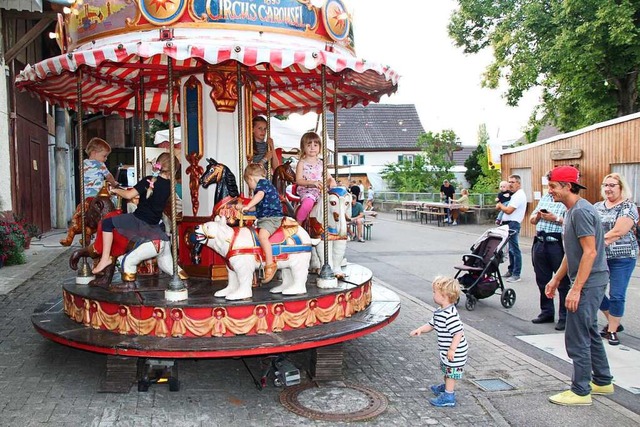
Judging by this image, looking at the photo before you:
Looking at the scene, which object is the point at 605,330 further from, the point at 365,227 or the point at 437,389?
the point at 365,227

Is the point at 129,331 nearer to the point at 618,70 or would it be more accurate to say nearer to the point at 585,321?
the point at 585,321

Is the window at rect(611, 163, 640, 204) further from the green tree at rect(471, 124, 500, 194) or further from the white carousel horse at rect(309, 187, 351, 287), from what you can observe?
the white carousel horse at rect(309, 187, 351, 287)

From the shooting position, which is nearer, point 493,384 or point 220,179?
point 493,384

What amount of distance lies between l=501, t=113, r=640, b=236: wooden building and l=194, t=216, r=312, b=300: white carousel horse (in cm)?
1197

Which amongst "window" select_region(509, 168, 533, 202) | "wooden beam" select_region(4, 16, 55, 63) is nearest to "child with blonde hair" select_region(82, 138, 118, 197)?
"wooden beam" select_region(4, 16, 55, 63)

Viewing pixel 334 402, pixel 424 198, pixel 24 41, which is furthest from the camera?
pixel 424 198

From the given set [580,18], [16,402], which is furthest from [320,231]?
[580,18]

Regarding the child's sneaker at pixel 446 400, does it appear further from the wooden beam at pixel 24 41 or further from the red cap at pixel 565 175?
the wooden beam at pixel 24 41

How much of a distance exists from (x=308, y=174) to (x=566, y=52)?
1644cm

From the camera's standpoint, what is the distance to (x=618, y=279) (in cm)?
698

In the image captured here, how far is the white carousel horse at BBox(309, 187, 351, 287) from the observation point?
694 cm

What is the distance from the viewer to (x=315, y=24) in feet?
21.7

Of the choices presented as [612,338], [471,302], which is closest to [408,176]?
[471,302]

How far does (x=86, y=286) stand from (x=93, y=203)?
1.13m
